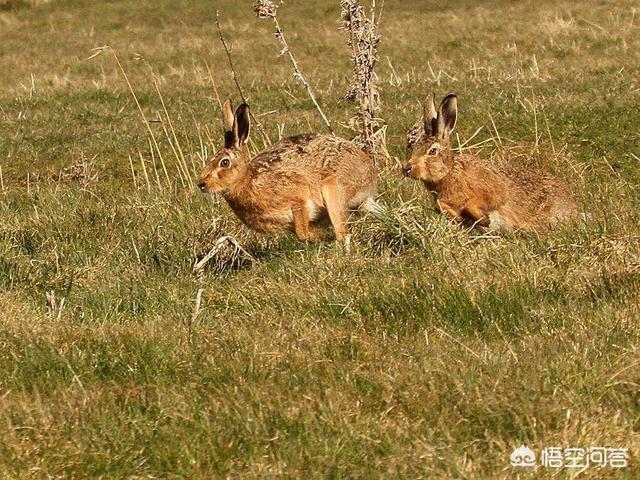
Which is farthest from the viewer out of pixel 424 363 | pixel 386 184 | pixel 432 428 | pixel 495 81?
pixel 495 81

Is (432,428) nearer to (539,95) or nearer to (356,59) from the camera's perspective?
(356,59)

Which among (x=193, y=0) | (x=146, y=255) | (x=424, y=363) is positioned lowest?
(x=193, y=0)

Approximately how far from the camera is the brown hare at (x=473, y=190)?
299 inches

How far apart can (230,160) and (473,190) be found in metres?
1.64

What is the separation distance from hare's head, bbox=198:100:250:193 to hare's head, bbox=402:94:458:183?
1.09 m

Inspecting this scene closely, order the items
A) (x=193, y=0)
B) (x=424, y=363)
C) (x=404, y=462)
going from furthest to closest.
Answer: (x=193, y=0) → (x=424, y=363) → (x=404, y=462)

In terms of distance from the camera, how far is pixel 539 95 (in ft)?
43.5

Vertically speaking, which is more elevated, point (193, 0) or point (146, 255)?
point (146, 255)

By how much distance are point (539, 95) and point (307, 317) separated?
8105 millimetres

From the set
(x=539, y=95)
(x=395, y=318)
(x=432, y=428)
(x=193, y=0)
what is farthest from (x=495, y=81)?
(x=193, y=0)

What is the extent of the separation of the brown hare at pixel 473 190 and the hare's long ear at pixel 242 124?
1.13 m

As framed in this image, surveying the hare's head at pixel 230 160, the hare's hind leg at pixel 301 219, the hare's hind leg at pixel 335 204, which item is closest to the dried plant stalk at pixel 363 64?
the hare's head at pixel 230 160

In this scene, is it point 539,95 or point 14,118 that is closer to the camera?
point 539,95

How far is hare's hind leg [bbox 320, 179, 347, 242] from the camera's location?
745 centimetres
